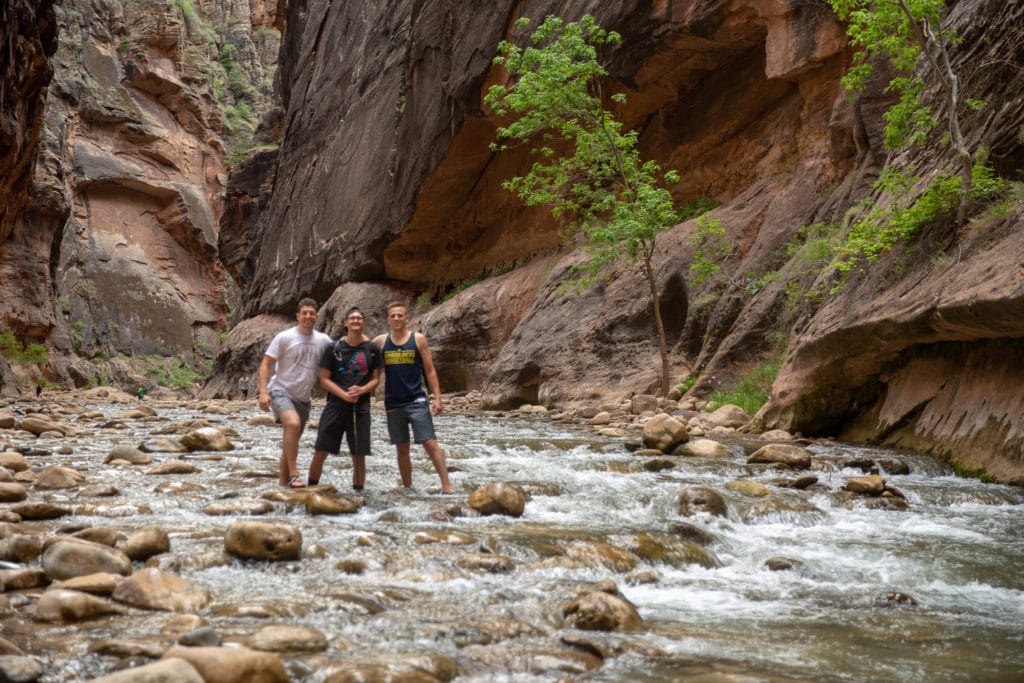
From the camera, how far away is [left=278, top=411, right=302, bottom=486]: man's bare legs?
6699 millimetres

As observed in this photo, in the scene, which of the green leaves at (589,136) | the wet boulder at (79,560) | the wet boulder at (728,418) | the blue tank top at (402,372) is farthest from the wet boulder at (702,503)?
the green leaves at (589,136)

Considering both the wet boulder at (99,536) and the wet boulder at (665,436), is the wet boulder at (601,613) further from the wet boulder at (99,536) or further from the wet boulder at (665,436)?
the wet boulder at (665,436)

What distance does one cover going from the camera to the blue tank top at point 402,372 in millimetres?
6707

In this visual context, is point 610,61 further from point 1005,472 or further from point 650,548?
point 650,548

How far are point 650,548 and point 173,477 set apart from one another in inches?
183

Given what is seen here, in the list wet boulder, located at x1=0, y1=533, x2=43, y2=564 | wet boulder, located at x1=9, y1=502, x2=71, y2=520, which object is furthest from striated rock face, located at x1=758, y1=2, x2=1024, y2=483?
wet boulder, located at x1=9, y1=502, x2=71, y2=520

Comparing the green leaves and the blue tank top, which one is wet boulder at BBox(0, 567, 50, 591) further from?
the green leaves

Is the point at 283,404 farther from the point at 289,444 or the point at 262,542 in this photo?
the point at 262,542

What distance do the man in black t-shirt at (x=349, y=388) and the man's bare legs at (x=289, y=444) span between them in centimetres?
18

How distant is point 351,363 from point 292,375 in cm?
58

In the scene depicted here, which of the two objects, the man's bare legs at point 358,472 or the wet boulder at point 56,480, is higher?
the man's bare legs at point 358,472

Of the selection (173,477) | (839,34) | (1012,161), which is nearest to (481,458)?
(173,477)

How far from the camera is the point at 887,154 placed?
497 inches

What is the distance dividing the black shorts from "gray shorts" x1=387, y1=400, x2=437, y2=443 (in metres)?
0.24
